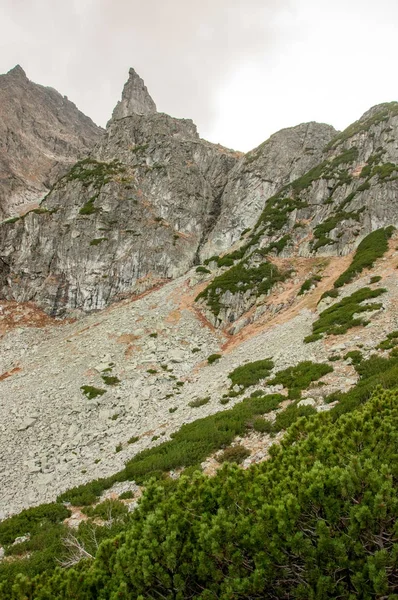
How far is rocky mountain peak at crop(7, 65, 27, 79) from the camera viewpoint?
5702 inches

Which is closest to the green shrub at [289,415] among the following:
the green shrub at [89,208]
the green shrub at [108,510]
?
the green shrub at [108,510]

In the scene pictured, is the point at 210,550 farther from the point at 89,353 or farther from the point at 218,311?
the point at 218,311

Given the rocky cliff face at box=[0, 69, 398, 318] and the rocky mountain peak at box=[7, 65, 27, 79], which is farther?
the rocky mountain peak at box=[7, 65, 27, 79]

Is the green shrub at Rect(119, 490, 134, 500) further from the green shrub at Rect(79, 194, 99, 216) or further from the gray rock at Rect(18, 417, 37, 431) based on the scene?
the green shrub at Rect(79, 194, 99, 216)

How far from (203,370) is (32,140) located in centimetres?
12330

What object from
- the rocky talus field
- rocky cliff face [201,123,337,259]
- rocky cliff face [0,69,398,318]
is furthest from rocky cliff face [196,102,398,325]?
rocky cliff face [201,123,337,259]

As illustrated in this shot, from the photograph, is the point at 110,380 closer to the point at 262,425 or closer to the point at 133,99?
the point at 262,425

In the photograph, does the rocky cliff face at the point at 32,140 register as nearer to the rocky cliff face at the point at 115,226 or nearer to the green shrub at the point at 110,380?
the rocky cliff face at the point at 115,226

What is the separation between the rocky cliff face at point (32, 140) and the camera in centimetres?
9462

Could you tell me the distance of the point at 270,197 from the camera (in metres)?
67.1

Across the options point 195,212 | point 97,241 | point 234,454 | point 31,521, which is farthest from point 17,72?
point 234,454

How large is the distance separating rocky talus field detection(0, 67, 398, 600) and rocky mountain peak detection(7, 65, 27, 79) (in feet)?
266

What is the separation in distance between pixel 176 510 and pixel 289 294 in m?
34.3

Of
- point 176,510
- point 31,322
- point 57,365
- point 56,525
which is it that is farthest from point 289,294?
point 31,322
